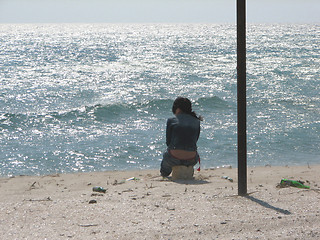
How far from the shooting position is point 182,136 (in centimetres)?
661

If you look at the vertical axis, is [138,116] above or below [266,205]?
below

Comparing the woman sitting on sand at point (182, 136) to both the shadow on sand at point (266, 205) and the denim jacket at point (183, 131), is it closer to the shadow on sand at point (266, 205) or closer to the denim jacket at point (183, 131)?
the denim jacket at point (183, 131)

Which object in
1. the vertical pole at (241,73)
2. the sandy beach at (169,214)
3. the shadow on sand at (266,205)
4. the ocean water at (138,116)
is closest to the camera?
the sandy beach at (169,214)

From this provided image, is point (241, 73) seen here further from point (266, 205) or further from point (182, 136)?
point (182, 136)

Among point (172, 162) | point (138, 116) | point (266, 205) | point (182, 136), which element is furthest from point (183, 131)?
point (138, 116)

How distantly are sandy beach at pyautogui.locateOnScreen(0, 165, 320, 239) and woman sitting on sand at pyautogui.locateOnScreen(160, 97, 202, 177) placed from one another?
1.78 feet

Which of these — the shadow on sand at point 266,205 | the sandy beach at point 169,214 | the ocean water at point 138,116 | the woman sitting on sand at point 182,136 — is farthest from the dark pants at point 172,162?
the ocean water at point 138,116

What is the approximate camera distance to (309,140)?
1138cm

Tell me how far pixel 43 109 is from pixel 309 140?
9229 millimetres

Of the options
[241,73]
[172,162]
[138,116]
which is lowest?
[138,116]

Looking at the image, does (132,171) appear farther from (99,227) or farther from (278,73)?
(278,73)

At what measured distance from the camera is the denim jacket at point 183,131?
6.61 m

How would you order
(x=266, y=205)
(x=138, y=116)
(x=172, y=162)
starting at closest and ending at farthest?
(x=266, y=205), (x=172, y=162), (x=138, y=116)

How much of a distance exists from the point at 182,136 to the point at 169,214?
6.92ft
